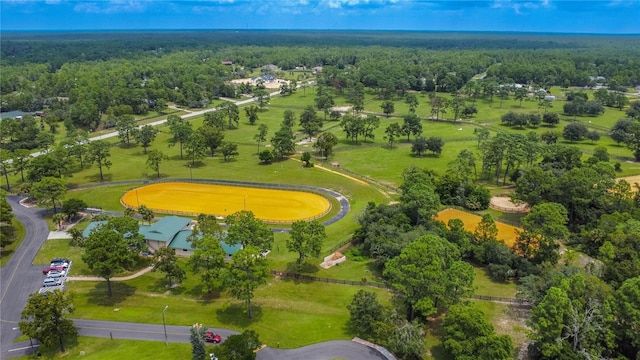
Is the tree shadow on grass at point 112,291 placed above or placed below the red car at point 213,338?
below

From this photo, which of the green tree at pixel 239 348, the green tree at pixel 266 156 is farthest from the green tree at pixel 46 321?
the green tree at pixel 266 156

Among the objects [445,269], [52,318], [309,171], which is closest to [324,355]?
[445,269]

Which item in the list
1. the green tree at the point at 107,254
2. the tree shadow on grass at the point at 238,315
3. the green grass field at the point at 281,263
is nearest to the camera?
the green grass field at the point at 281,263

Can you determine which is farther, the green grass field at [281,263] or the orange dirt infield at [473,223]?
the orange dirt infield at [473,223]

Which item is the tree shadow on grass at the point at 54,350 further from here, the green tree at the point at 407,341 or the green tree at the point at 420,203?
the green tree at the point at 420,203

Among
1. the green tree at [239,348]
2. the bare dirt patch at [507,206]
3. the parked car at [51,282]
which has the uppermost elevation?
the green tree at [239,348]

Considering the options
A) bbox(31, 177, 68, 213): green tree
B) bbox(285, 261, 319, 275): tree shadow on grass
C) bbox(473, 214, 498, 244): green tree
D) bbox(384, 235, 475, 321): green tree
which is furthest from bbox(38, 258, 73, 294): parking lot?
bbox(473, 214, 498, 244): green tree

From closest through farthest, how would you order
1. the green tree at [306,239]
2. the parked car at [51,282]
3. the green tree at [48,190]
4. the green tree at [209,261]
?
1. the green tree at [209,261]
2. the parked car at [51,282]
3. the green tree at [306,239]
4. the green tree at [48,190]

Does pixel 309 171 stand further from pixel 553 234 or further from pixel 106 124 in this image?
pixel 106 124
